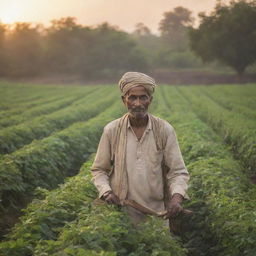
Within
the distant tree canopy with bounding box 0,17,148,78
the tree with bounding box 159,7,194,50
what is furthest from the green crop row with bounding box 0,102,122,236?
the tree with bounding box 159,7,194,50

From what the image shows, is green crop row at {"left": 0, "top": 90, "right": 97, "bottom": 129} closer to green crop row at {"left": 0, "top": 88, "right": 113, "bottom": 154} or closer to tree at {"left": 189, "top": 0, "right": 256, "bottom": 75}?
green crop row at {"left": 0, "top": 88, "right": 113, "bottom": 154}

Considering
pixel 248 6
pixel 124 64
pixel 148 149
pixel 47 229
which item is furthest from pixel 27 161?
pixel 124 64

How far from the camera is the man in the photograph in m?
4.10

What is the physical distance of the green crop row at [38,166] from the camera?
726cm

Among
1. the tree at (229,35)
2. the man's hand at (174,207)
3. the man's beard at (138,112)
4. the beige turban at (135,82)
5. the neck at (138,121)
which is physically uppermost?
the tree at (229,35)

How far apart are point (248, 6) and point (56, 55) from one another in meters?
39.8

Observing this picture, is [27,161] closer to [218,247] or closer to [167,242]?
[218,247]

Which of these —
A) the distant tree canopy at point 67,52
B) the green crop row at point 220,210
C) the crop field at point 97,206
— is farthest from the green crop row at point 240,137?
the distant tree canopy at point 67,52

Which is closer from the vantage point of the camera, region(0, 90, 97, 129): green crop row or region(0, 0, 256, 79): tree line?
region(0, 90, 97, 129): green crop row

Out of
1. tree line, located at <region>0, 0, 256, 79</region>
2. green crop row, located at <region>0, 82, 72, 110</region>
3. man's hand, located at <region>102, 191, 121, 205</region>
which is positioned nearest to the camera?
man's hand, located at <region>102, 191, 121, 205</region>

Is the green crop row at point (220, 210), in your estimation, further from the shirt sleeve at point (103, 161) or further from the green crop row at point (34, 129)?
the green crop row at point (34, 129)

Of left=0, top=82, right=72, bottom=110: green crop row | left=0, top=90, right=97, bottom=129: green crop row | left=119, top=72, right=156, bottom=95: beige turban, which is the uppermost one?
left=119, top=72, right=156, bottom=95: beige turban

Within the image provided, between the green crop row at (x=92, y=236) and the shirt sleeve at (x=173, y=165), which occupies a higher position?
the shirt sleeve at (x=173, y=165)

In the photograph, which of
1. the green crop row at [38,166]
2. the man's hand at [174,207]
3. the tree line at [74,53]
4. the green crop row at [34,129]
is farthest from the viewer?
the tree line at [74,53]
